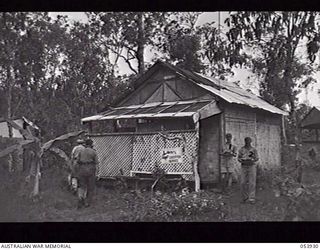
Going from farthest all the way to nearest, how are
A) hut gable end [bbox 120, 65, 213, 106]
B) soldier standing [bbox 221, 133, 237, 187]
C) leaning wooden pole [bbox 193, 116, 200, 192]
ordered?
hut gable end [bbox 120, 65, 213, 106] < leaning wooden pole [bbox 193, 116, 200, 192] < soldier standing [bbox 221, 133, 237, 187]

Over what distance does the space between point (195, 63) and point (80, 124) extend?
1157mm

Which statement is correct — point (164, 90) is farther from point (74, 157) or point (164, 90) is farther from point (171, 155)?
point (74, 157)

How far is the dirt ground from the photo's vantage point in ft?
12.5

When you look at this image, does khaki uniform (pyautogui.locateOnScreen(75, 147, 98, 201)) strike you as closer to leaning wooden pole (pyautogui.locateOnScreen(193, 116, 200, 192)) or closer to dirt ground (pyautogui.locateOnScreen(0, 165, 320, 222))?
dirt ground (pyautogui.locateOnScreen(0, 165, 320, 222))

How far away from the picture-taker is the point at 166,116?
4410 mm

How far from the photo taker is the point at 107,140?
15.4ft

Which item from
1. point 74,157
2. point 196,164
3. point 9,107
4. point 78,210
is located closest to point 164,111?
point 196,164

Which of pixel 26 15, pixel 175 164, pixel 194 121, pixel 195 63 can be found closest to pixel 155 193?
pixel 175 164

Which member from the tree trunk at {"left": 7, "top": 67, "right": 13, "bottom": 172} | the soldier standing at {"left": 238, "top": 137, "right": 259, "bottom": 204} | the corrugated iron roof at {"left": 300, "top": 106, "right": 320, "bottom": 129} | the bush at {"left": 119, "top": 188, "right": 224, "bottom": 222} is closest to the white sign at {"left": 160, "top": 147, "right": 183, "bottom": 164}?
the bush at {"left": 119, "top": 188, "right": 224, "bottom": 222}

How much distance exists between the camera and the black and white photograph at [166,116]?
153 inches

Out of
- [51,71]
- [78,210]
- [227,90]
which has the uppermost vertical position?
[51,71]

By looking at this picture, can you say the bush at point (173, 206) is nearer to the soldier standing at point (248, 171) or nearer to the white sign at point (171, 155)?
the soldier standing at point (248, 171)

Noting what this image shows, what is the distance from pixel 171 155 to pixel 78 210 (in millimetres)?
1030

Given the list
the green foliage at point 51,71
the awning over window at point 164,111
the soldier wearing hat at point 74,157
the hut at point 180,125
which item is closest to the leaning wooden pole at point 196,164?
the hut at point 180,125
